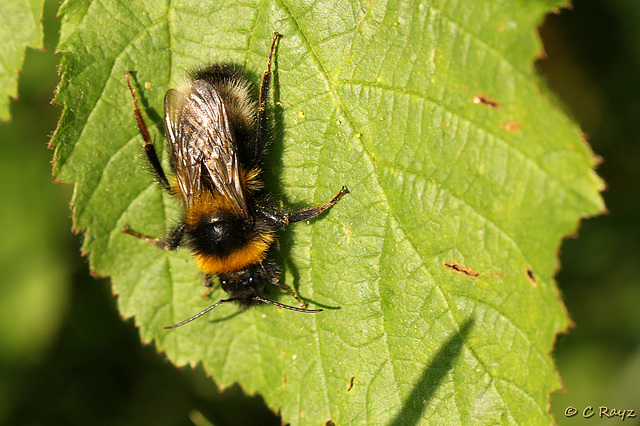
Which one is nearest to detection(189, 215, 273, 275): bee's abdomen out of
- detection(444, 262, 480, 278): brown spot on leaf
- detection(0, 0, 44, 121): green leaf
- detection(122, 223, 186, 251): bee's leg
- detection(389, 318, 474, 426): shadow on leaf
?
detection(122, 223, 186, 251): bee's leg

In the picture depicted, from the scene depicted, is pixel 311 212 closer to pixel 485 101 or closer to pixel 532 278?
pixel 485 101

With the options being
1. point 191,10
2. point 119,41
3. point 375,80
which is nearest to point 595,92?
point 375,80

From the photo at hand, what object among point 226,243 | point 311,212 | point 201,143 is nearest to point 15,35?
point 201,143

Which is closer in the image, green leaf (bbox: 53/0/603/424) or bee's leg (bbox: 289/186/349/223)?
green leaf (bbox: 53/0/603/424)

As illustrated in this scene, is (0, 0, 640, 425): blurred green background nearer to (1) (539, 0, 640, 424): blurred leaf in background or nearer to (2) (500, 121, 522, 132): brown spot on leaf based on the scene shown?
(1) (539, 0, 640, 424): blurred leaf in background

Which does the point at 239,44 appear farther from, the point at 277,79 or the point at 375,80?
the point at 375,80

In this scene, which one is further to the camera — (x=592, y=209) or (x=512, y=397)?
(x=512, y=397)
